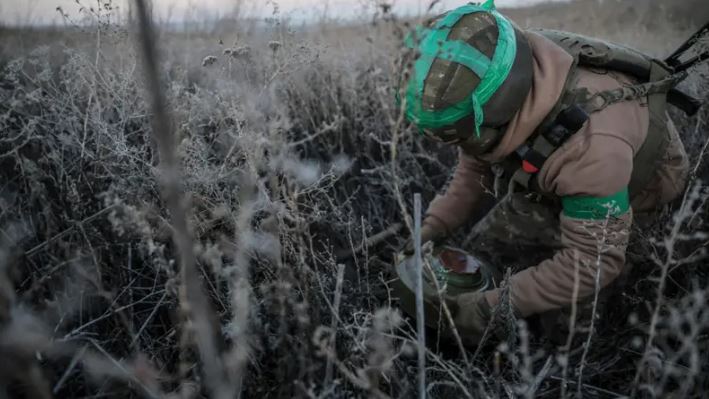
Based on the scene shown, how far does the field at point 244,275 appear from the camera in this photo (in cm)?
119

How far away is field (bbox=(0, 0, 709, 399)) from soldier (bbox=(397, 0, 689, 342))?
160mm

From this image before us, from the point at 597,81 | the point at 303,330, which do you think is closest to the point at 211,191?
the point at 303,330

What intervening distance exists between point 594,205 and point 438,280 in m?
0.64

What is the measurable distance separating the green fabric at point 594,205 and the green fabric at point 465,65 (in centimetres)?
42

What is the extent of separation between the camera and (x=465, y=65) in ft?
4.99

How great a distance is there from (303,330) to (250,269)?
525mm

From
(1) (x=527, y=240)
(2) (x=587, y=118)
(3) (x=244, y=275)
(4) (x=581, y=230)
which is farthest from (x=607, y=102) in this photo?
(3) (x=244, y=275)

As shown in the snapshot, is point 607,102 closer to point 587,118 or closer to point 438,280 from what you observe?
point 587,118

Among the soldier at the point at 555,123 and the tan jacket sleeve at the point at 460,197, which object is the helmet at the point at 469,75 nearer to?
the soldier at the point at 555,123

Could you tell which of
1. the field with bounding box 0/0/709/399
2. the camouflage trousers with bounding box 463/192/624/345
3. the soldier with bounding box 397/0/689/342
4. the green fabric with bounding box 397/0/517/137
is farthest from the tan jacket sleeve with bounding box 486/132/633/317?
the green fabric with bounding box 397/0/517/137

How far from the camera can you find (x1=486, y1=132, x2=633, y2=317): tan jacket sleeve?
1.60m

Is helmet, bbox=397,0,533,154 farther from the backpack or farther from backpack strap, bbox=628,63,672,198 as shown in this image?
backpack strap, bbox=628,63,672,198

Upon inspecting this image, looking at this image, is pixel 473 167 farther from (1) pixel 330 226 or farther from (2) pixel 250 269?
(2) pixel 250 269

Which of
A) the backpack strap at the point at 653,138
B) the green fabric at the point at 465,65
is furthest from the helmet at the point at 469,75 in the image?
the backpack strap at the point at 653,138
